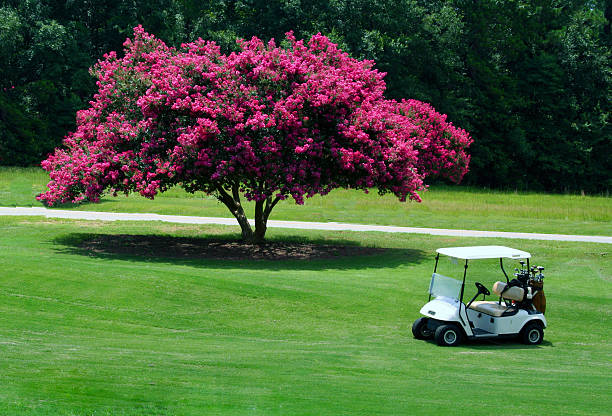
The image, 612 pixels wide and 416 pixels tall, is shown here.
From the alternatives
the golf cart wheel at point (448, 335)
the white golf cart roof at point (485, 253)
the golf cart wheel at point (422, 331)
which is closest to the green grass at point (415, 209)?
the white golf cart roof at point (485, 253)

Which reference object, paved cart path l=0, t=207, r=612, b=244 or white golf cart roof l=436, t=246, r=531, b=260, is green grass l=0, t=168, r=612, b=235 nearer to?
paved cart path l=0, t=207, r=612, b=244

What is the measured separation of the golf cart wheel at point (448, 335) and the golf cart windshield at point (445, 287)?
65 centimetres

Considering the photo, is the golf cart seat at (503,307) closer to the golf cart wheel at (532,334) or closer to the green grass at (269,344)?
the golf cart wheel at (532,334)

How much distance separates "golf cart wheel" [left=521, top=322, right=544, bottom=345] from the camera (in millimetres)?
14742

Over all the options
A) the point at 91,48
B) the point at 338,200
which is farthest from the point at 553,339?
the point at 91,48

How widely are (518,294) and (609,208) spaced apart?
99.1 ft

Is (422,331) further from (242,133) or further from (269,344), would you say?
(242,133)

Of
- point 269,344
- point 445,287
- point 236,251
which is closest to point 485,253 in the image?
point 445,287

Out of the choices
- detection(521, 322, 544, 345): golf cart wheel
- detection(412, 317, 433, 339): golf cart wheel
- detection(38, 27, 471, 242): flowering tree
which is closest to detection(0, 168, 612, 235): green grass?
detection(38, 27, 471, 242): flowering tree

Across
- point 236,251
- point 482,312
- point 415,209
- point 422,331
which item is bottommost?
point 422,331

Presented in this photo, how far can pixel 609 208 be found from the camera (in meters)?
42.0

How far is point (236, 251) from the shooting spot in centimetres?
2677

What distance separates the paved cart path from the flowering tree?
20.6 ft

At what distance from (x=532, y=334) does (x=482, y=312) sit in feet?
3.63
